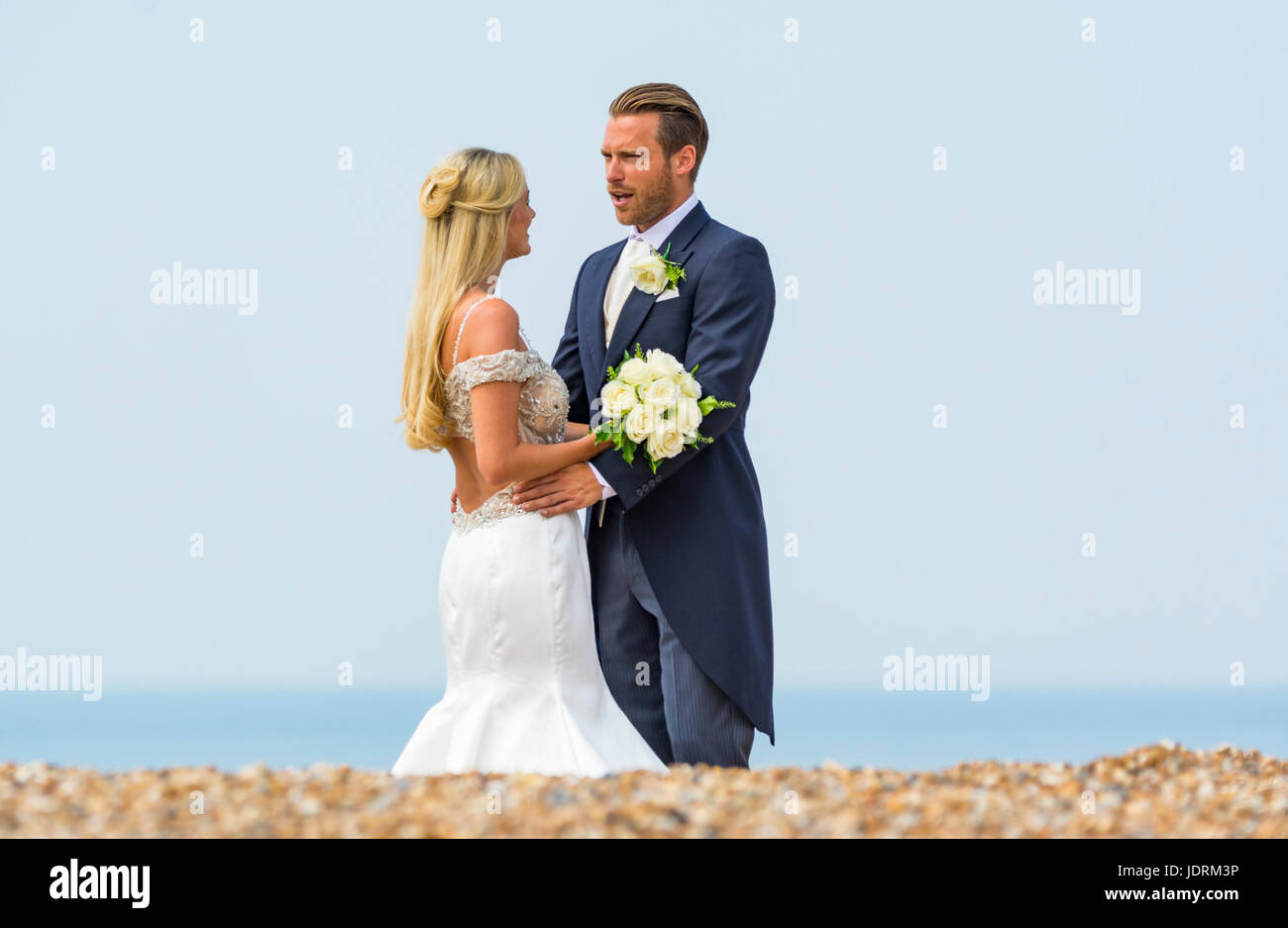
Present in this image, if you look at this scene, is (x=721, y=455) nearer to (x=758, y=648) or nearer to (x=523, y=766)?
(x=758, y=648)

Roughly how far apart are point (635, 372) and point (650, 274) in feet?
1.48

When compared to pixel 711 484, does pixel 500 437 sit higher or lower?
higher

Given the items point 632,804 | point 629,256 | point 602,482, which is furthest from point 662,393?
point 632,804

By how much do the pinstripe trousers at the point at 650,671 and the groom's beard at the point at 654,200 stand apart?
0.93m

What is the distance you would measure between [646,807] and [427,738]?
3.90ft

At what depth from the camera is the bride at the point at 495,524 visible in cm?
405

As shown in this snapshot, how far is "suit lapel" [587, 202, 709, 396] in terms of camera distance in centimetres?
447

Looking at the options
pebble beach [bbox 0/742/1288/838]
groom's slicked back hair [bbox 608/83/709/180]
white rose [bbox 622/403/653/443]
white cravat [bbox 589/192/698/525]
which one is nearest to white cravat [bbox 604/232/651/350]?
white cravat [bbox 589/192/698/525]

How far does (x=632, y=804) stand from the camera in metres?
3.14

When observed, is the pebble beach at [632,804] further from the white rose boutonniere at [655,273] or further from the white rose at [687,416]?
the white rose boutonniere at [655,273]

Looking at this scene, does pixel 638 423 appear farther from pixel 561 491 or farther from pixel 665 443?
pixel 561 491

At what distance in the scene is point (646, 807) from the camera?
3.10 m
